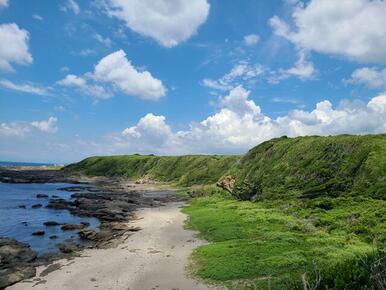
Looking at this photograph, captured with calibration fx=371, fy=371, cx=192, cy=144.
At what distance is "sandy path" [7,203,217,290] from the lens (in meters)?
29.6

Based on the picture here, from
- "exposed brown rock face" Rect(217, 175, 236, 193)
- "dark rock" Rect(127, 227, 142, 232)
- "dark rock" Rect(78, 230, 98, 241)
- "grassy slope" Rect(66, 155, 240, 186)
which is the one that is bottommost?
"dark rock" Rect(78, 230, 98, 241)

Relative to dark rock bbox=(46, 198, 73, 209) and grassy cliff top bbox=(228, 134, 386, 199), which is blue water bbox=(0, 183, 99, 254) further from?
grassy cliff top bbox=(228, 134, 386, 199)

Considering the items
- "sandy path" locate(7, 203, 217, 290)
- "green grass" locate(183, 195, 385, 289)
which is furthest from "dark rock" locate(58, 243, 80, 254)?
"green grass" locate(183, 195, 385, 289)

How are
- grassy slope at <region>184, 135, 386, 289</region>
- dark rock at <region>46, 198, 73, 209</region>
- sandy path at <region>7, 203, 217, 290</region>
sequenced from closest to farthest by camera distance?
grassy slope at <region>184, 135, 386, 289</region>, sandy path at <region>7, 203, 217, 290</region>, dark rock at <region>46, 198, 73, 209</region>

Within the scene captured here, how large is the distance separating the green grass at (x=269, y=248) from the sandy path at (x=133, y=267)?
2016mm

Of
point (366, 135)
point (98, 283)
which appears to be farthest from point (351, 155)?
point (98, 283)

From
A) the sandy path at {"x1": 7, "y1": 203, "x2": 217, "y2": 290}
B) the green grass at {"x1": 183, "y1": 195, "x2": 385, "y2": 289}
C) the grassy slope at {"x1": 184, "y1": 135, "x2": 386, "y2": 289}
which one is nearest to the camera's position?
the green grass at {"x1": 183, "y1": 195, "x2": 385, "y2": 289}

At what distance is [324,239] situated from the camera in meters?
37.2

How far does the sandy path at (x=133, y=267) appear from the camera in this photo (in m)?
29.6

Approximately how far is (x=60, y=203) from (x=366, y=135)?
63.4 m

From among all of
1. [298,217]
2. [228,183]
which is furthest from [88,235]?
[228,183]

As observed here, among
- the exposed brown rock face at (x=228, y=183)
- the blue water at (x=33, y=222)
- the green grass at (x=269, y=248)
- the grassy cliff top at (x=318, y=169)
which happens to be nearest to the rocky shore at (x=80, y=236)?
the blue water at (x=33, y=222)

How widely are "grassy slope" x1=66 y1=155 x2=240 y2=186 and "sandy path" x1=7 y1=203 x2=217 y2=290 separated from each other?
3101 inches

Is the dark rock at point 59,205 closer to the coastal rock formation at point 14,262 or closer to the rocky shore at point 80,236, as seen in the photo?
the rocky shore at point 80,236
